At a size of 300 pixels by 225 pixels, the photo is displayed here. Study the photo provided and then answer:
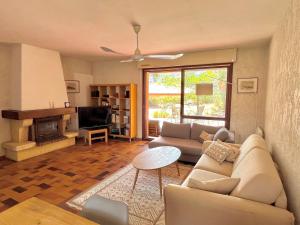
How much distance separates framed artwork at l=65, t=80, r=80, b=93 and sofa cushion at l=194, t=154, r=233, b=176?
439 centimetres

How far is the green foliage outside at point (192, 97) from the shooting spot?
4.66 m

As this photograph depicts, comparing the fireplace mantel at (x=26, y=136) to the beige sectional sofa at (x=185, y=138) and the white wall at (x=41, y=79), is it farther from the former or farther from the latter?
the beige sectional sofa at (x=185, y=138)

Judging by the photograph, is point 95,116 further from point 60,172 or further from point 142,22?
point 142,22

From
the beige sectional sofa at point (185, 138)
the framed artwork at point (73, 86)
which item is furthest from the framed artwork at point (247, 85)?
the framed artwork at point (73, 86)

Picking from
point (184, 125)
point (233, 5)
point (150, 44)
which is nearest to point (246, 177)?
point (233, 5)

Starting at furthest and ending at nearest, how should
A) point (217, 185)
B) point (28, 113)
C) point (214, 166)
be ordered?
point (28, 113), point (214, 166), point (217, 185)

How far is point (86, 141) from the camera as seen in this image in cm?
536

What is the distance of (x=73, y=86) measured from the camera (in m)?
5.64

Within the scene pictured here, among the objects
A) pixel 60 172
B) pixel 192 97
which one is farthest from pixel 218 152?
pixel 60 172

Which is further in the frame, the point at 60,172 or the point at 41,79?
the point at 41,79

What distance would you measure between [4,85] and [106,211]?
4.37 meters

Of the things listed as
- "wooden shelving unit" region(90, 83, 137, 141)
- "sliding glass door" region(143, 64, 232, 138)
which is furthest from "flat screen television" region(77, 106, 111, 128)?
"sliding glass door" region(143, 64, 232, 138)

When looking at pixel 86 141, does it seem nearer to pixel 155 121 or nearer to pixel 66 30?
pixel 155 121

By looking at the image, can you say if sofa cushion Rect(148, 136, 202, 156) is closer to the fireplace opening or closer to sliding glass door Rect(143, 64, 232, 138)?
sliding glass door Rect(143, 64, 232, 138)
